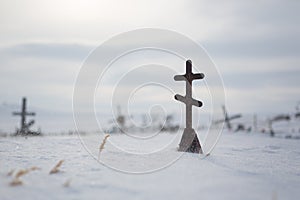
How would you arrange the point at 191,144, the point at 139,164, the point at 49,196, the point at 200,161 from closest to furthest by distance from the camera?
the point at 49,196
the point at 139,164
the point at 200,161
the point at 191,144

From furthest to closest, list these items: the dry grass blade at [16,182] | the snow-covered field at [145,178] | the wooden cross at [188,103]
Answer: the wooden cross at [188,103] → the dry grass blade at [16,182] → the snow-covered field at [145,178]

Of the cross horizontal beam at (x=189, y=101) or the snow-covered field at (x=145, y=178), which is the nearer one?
the snow-covered field at (x=145, y=178)

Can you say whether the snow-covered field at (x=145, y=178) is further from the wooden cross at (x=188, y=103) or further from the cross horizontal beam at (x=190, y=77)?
the cross horizontal beam at (x=190, y=77)

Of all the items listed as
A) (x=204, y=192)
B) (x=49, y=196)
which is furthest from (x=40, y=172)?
(x=204, y=192)

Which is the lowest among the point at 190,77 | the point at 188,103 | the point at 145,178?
the point at 145,178

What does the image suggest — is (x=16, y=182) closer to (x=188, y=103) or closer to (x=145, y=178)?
(x=145, y=178)

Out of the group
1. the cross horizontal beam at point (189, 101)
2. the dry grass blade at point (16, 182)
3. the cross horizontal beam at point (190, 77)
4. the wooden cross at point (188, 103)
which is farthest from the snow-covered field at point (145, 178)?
the cross horizontal beam at point (190, 77)

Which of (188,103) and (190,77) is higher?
(190,77)

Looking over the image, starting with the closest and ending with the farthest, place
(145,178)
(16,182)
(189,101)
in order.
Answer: (16,182)
(145,178)
(189,101)

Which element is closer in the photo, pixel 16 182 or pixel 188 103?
pixel 16 182

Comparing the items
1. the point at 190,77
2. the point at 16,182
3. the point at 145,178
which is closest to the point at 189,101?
the point at 190,77

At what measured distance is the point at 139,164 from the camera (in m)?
5.48

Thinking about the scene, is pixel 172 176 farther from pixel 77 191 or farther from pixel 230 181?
pixel 77 191

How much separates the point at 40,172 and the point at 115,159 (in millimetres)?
1515
